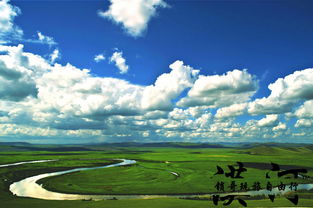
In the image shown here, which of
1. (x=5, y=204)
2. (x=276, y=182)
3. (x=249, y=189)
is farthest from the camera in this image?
(x=276, y=182)

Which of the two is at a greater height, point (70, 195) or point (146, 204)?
point (146, 204)

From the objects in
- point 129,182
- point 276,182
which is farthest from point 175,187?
point 276,182

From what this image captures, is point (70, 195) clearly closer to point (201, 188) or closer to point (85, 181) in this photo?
point (85, 181)

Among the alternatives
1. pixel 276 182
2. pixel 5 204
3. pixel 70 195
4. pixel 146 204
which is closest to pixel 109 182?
pixel 70 195

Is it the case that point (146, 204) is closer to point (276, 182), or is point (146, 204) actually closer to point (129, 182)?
point (129, 182)

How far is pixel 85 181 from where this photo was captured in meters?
91.8

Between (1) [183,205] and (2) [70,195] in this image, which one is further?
(2) [70,195]

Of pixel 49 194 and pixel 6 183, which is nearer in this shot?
pixel 49 194

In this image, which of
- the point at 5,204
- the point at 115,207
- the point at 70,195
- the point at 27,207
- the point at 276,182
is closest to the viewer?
the point at 115,207

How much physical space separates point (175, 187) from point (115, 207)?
3814 cm

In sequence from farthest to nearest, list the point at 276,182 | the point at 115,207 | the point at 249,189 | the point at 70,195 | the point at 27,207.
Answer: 1. the point at 276,182
2. the point at 249,189
3. the point at 70,195
4. the point at 27,207
5. the point at 115,207

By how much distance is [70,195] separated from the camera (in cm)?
6938

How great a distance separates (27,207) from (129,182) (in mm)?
44791

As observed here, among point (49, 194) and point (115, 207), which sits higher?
point (115, 207)
